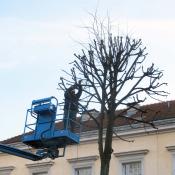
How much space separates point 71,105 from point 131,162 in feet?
30.0

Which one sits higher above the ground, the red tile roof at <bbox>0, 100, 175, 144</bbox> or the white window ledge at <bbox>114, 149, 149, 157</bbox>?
the red tile roof at <bbox>0, 100, 175, 144</bbox>

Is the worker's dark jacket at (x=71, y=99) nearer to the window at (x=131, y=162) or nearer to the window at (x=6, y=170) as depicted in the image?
the window at (x=131, y=162)

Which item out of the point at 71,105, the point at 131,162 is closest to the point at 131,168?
the point at 131,162

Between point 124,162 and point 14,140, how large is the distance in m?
8.68

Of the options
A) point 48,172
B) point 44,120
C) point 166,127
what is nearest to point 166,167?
point 166,127

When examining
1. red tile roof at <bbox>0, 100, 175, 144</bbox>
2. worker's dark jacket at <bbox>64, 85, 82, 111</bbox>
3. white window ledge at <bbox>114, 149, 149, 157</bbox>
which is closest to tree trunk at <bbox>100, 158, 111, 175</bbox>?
worker's dark jacket at <bbox>64, 85, 82, 111</bbox>

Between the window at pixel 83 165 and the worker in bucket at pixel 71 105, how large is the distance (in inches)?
364

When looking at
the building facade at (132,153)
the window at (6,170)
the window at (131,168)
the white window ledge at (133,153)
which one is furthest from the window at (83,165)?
the window at (6,170)

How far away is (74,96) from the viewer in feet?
57.2

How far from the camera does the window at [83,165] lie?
26281mm

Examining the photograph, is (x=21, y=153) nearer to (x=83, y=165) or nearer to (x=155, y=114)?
(x=155, y=114)

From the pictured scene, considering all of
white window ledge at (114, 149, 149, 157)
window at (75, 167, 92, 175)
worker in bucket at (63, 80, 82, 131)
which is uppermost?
white window ledge at (114, 149, 149, 157)

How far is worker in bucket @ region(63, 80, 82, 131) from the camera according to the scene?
643 inches

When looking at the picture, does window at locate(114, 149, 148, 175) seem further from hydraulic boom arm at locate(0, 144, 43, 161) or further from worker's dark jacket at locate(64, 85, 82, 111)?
hydraulic boom arm at locate(0, 144, 43, 161)
